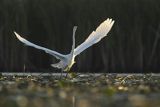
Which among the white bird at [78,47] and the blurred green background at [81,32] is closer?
the white bird at [78,47]

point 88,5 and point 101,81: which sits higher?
point 88,5

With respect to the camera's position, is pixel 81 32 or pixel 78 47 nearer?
pixel 78 47

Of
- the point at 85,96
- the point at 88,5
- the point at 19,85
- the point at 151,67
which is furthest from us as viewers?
the point at 88,5

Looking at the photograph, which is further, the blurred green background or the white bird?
the blurred green background

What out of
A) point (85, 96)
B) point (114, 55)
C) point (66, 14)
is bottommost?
point (85, 96)

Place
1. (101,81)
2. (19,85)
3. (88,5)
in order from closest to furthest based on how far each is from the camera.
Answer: (19,85) < (101,81) < (88,5)

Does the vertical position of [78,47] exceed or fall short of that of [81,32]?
it falls short

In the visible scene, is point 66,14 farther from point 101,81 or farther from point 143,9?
point 101,81

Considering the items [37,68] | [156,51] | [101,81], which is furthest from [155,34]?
[101,81]
